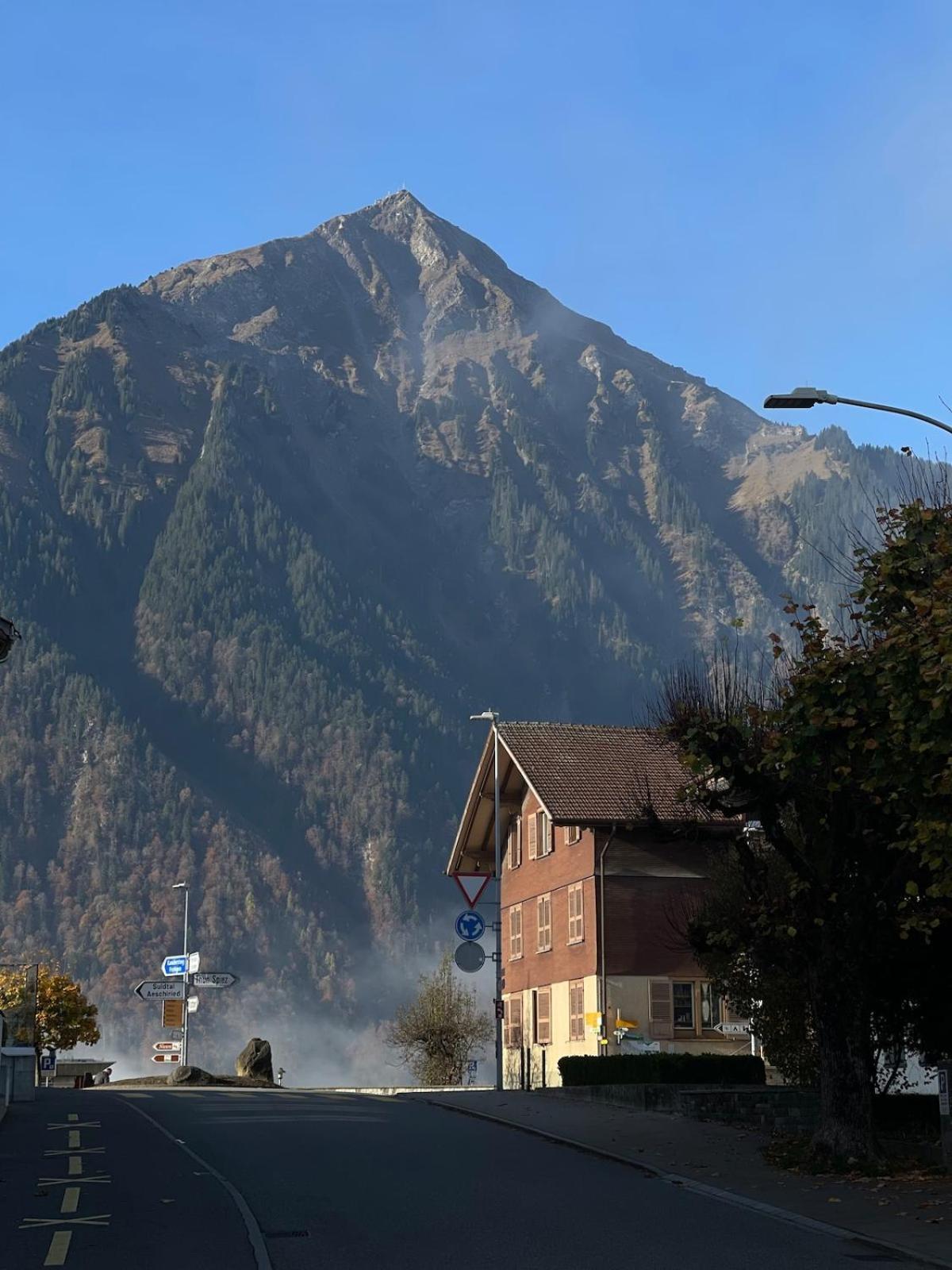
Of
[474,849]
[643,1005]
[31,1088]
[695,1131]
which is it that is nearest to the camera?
[695,1131]

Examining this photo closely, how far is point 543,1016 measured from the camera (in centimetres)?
5784

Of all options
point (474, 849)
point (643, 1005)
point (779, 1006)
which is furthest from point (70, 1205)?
point (474, 849)

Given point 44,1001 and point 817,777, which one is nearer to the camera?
point 817,777

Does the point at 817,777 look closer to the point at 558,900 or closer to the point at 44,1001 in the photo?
the point at 558,900

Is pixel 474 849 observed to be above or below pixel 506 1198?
Answer: above

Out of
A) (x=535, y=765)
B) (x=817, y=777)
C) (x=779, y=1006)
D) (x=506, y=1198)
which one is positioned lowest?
(x=506, y=1198)

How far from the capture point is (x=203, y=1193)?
62.7ft

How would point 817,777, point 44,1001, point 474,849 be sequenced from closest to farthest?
1. point 817,777
2. point 474,849
3. point 44,1001

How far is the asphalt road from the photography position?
15070 mm

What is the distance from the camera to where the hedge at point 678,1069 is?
3525cm

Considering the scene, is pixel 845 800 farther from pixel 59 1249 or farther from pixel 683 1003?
pixel 683 1003

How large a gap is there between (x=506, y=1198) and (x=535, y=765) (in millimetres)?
34882

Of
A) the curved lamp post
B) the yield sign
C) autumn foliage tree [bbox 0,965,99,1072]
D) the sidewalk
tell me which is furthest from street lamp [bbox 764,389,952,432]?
autumn foliage tree [bbox 0,965,99,1072]

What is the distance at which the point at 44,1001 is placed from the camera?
89500mm
